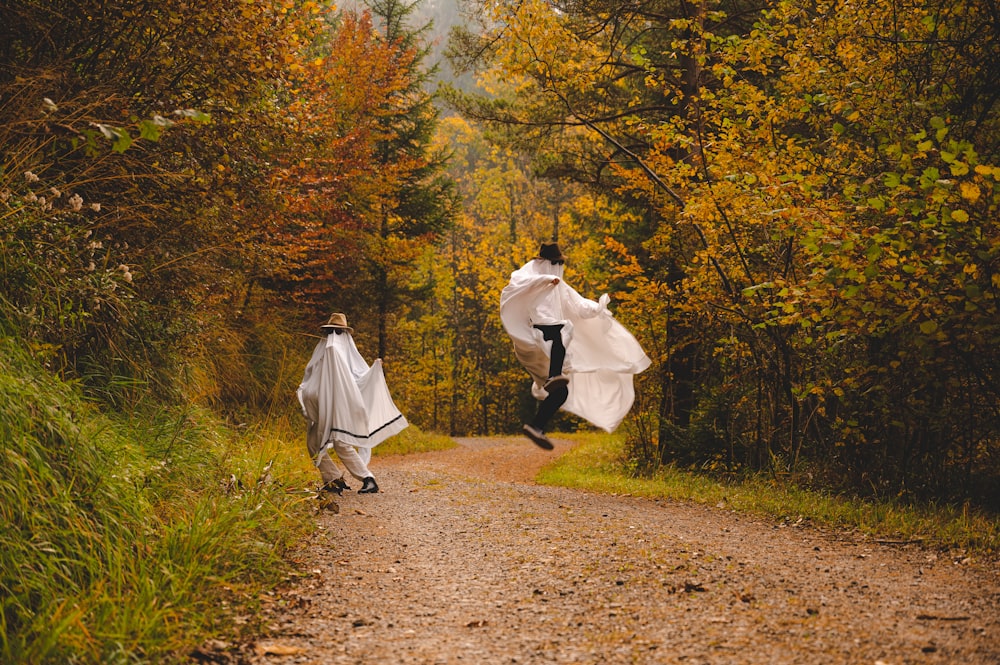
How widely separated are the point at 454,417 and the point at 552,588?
32003 millimetres

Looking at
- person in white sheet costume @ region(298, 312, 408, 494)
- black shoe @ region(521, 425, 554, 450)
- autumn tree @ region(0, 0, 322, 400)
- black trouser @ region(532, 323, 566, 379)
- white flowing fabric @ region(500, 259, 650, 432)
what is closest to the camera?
autumn tree @ region(0, 0, 322, 400)

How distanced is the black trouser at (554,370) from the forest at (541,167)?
7.03 ft

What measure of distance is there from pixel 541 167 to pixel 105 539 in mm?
12149

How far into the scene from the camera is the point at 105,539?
14.3 ft

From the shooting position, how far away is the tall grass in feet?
12.1

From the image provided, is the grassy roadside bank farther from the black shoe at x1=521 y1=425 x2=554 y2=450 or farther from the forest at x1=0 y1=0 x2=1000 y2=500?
the black shoe at x1=521 y1=425 x2=554 y2=450

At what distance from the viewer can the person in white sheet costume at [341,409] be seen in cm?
921

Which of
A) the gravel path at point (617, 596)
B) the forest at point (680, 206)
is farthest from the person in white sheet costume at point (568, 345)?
the forest at point (680, 206)

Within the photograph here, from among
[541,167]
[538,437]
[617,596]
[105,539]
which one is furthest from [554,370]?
[541,167]

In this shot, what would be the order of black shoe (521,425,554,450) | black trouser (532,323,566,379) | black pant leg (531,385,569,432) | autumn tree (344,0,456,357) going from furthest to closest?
autumn tree (344,0,456,357), black trouser (532,323,566,379), black pant leg (531,385,569,432), black shoe (521,425,554,450)

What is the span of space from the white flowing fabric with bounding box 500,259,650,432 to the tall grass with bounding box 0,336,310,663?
3200 mm

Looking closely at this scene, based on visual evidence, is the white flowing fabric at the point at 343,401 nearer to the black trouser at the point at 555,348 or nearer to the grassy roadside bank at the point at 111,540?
the black trouser at the point at 555,348

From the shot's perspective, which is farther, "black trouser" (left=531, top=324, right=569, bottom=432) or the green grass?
"black trouser" (left=531, top=324, right=569, bottom=432)

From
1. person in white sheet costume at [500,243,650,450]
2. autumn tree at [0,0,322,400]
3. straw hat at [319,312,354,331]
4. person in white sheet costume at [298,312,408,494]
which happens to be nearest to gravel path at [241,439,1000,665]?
person in white sheet costume at [500,243,650,450]
